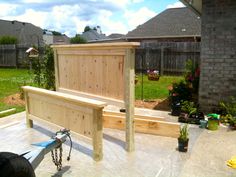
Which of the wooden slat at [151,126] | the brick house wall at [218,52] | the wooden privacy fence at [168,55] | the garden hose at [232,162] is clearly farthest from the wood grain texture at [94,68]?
the wooden privacy fence at [168,55]

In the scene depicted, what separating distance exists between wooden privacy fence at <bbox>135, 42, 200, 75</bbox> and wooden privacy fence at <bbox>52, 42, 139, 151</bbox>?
30.1ft

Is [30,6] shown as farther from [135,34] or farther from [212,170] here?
[135,34]

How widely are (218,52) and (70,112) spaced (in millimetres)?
3869

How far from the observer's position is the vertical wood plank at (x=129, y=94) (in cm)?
407

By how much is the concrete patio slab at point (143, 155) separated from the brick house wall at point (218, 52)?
129 cm

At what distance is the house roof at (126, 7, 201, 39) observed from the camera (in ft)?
Result: 66.3

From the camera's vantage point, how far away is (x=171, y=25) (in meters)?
21.7

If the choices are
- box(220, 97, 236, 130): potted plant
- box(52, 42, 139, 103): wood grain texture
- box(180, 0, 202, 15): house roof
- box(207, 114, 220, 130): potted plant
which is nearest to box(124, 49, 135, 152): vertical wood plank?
box(52, 42, 139, 103): wood grain texture

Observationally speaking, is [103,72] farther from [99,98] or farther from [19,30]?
[19,30]

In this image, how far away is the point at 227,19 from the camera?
242 inches

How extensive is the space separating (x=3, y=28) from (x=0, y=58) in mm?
19402

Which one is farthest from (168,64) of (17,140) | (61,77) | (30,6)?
(30,6)

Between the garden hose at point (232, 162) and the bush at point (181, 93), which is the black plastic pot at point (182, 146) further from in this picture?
the bush at point (181, 93)

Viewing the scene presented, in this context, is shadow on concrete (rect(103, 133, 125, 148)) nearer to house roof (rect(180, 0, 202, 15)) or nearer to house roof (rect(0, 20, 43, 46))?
house roof (rect(180, 0, 202, 15))
